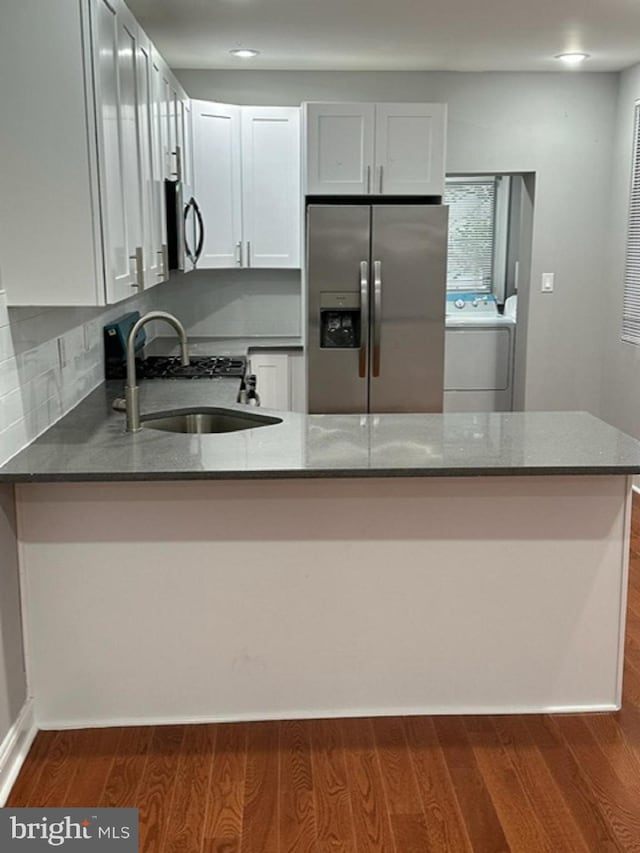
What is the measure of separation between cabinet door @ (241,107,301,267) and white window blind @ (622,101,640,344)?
1.96m

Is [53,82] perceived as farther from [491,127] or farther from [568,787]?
[491,127]

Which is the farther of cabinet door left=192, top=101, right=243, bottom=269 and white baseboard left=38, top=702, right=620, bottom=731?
cabinet door left=192, top=101, right=243, bottom=269

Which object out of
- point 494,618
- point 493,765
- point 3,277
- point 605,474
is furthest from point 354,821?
point 3,277

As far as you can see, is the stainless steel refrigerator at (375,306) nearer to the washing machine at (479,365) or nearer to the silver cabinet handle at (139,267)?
the washing machine at (479,365)

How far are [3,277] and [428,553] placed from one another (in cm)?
143

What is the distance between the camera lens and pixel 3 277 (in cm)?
238

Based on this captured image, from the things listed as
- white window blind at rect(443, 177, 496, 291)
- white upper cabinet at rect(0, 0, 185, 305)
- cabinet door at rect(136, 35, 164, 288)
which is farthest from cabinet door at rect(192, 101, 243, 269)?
white upper cabinet at rect(0, 0, 185, 305)

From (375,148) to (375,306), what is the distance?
0.90m

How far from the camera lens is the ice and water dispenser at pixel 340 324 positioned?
4930 mm

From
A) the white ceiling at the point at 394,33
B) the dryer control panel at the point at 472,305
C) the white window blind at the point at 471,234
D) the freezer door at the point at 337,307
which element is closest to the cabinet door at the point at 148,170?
the white ceiling at the point at 394,33

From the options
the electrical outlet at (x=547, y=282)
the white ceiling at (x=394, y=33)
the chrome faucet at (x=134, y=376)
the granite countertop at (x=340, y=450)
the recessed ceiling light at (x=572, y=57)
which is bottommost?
the granite countertop at (x=340, y=450)

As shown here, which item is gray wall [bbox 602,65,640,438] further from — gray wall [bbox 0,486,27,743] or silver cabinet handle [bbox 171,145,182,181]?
gray wall [bbox 0,486,27,743]

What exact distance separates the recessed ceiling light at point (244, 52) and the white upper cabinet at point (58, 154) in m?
2.25

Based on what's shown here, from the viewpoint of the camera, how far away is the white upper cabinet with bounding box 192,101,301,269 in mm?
5078
